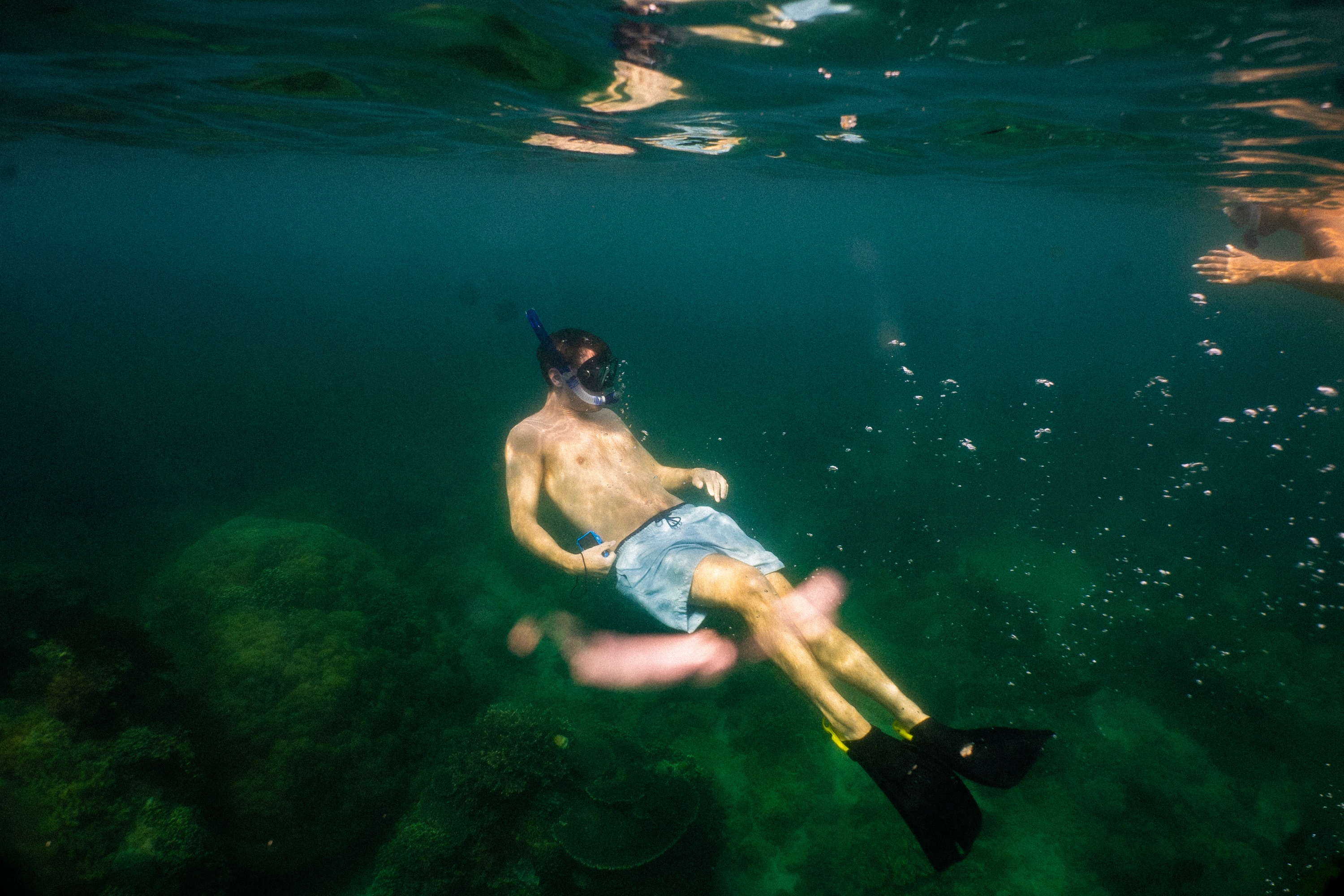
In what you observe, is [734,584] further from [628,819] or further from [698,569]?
[628,819]

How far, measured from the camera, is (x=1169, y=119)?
9.96m

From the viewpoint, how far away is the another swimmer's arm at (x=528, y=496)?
4527mm

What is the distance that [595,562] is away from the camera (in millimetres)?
4570

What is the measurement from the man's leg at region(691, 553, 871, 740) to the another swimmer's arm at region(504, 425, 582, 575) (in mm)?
1144

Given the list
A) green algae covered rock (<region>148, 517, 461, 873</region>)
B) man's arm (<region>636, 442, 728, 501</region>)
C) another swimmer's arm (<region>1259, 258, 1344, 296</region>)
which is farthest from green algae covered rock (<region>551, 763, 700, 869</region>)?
another swimmer's arm (<region>1259, 258, 1344, 296</region>)

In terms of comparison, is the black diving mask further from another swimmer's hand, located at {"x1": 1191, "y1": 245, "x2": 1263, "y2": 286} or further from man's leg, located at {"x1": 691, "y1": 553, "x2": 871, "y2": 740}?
another swimmer's hand, located at {"x1": 1191, "y1": 245, "x2": 1263, "y2": 286}

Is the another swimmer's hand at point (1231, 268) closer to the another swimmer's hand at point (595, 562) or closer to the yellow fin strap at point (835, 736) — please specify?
the yellow fin strap at point (835, 736)

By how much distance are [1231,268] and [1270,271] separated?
1.13ft

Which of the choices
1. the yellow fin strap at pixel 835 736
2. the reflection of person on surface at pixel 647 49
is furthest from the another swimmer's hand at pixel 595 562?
the reflection of person on surface at pixel 647 49

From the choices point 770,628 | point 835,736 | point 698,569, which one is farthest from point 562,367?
point 835,736

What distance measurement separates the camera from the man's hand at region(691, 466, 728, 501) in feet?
18.5

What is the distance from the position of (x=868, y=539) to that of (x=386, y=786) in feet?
29.3

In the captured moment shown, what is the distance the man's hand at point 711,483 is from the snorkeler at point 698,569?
2cm

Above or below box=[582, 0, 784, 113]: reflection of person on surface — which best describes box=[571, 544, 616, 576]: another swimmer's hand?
below
